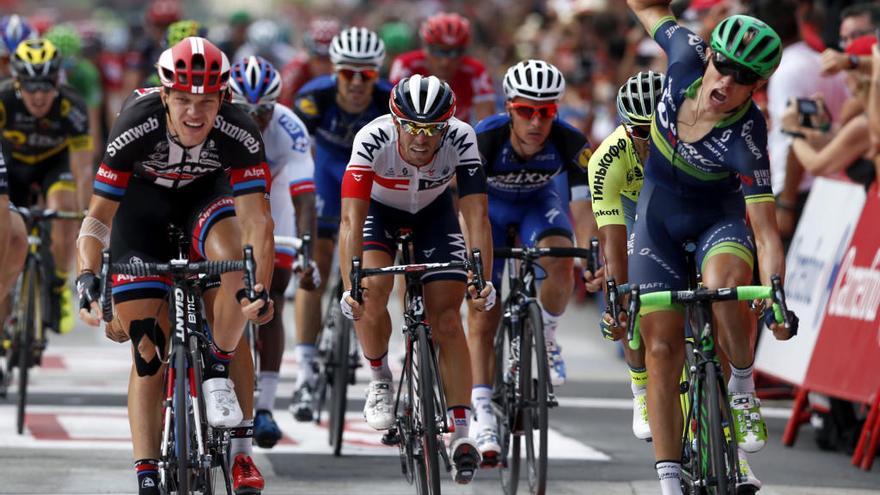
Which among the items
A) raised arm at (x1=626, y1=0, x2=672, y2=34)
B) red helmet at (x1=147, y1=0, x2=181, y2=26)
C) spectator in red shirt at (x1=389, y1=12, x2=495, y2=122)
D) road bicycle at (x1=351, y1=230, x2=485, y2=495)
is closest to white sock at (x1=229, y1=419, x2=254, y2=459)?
road bicycle at (x1=351, y1=230, x2=485, y2=495)

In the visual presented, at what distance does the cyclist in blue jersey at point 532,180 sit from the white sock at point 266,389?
1181mm

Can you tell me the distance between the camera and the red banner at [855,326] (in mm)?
10211

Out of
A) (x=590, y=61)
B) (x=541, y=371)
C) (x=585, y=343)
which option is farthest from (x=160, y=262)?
(x=590, y=61)

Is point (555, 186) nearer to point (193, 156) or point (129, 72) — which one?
point (193, 156)

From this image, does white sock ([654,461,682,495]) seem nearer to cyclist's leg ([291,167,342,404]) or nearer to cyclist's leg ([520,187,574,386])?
cyclist's leg ([520,187,574,386])

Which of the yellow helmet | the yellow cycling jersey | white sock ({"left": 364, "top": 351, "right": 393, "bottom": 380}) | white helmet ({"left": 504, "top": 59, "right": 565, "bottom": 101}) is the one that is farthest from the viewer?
the yellow helmet

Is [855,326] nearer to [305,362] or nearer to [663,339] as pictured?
[305,362]

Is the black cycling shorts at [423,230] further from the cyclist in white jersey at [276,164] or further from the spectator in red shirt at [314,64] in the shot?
the spectator in red shirt at [314,64]

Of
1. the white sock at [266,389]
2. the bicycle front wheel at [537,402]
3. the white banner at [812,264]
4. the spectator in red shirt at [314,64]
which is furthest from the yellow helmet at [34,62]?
the white banner at [812,264]

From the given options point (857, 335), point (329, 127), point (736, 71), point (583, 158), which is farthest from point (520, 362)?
point (329, 127)

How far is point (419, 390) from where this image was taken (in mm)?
7879

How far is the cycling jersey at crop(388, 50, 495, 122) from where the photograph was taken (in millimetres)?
13102

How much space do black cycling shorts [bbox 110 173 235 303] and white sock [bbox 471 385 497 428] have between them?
1.83 m

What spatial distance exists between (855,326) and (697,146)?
3665 millimetres
